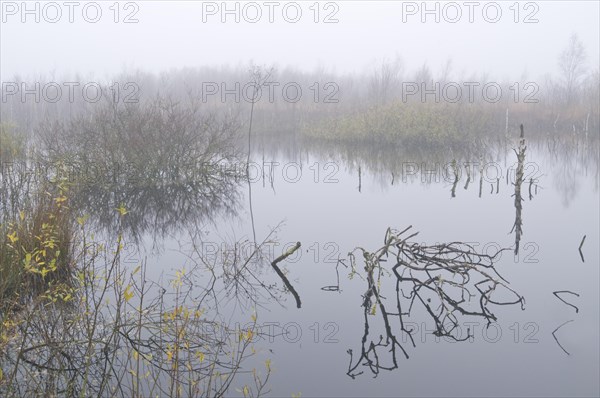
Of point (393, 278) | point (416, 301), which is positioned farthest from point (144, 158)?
point (416, 301)

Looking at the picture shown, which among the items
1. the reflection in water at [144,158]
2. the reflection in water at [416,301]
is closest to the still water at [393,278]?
the reflection in water at [416,301]

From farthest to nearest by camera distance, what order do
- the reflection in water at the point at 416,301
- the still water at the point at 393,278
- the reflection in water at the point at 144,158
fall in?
the reflection in water at the point at 144,158
the reflection in water at the point at 416,301
the still water at the point at 393,278

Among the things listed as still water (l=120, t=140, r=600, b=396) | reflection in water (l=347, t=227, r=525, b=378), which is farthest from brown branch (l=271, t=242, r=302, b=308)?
reflection in water (l=347, t=227, r=525, b=378)

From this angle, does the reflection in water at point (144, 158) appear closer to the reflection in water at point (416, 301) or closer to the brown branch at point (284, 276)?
the brown branch at point (284, 276)

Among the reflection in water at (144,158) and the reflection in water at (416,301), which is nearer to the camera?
the reflection in water at (416,301)

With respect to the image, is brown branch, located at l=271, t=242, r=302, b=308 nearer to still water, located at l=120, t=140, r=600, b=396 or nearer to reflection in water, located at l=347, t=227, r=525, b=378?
still water, located at l=120, t=140, r=600, b=396

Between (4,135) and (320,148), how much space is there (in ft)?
41.4

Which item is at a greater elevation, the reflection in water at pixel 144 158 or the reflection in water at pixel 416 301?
the reflection in water at pixel 144 158

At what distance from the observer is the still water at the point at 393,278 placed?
461cm

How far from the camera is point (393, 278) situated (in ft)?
21.7

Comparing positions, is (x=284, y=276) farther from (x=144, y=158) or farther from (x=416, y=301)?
(x=144, y=158)

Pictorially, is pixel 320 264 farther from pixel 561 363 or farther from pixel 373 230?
Result: pixel 561 363

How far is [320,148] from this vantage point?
79.0 feet

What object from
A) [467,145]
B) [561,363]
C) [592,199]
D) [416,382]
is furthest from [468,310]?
[467,145]
